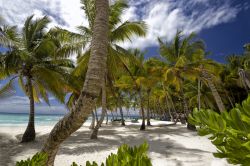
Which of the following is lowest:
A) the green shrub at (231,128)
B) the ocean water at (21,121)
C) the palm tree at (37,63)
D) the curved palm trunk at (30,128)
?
the ocean water at (21,121)

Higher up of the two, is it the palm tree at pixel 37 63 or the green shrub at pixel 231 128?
the palm tree at pixel 37 63

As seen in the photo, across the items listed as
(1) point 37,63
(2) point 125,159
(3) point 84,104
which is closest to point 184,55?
(1) point 37,63

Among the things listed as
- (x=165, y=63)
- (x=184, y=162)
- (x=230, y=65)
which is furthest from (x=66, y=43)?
(x=230, y=65)

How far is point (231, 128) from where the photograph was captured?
3.78ft

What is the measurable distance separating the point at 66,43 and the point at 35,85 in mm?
4280

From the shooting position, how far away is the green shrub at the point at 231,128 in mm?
1111

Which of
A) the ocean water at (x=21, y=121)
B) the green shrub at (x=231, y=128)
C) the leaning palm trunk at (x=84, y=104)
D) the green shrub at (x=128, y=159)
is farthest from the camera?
the ocean water at (x=21, y=121)

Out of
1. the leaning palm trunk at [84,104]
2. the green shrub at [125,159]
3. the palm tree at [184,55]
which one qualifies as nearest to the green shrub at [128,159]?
the green shrub at [125,159]

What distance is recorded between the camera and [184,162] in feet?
25.3

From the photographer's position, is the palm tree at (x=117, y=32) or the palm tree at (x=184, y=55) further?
the palm tree at (x=184, y=55)

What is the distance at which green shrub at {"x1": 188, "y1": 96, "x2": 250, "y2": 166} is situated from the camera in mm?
1111

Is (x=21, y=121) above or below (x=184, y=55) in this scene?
below

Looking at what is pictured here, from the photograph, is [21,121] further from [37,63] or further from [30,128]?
[37,63]

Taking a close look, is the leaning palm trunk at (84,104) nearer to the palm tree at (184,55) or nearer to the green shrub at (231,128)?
the green shrub at (231,128)
